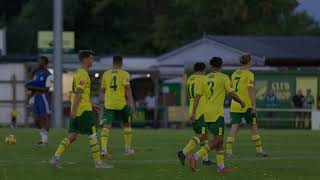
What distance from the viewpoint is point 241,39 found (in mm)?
58781

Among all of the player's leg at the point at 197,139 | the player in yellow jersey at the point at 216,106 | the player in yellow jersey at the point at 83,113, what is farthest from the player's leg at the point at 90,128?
the player in yellow jersey at the point at 216,106

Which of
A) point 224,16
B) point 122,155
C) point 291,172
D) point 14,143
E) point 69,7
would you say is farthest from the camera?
point 69,7

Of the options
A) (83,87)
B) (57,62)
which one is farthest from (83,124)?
(57,62)

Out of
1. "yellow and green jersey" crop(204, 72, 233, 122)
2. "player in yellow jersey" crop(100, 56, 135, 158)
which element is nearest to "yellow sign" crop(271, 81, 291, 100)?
"player in yellow jersey" crop(100, 56, 135, 158)

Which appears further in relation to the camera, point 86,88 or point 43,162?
point 43,162

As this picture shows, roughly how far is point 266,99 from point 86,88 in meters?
28.1

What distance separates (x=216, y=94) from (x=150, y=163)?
7.72 feet

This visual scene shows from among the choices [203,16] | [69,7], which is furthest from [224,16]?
[69,7]

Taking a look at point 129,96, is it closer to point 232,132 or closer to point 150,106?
point 232,132

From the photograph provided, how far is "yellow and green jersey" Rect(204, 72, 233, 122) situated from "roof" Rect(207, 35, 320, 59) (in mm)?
35228

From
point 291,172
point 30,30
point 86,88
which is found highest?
point 30,30

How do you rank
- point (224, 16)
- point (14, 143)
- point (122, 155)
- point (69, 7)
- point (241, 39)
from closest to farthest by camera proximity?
point (122, 155), point (14, 143), point (241, 39), point (224, 16), point (69, 7)

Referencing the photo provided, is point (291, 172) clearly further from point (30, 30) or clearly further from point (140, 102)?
point (30, 30)

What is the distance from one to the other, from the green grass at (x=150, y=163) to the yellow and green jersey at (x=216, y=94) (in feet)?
3.39
